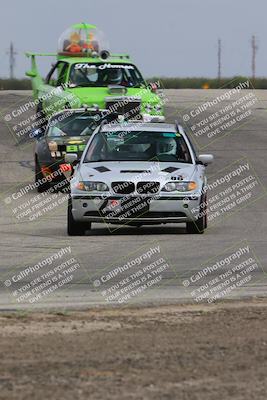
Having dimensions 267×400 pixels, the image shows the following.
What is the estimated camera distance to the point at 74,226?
53.2ft

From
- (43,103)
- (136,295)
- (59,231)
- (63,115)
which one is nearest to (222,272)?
(136,295)

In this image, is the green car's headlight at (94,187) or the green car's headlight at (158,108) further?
the green car's headlight at (158,108)

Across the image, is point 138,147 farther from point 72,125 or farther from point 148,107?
point 148,107

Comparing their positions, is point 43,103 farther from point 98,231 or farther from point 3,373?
point 3,373

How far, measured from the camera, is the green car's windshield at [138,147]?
1706 centimetres

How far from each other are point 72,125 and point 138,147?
682 centimetres

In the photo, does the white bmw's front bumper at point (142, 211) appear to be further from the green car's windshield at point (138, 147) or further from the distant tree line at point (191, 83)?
the distant tree line at point (191, 83)

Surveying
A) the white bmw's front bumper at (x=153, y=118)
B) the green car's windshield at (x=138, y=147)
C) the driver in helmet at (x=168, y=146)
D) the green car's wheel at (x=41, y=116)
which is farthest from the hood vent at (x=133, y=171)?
the green car's wheel at (x=41, y=116)

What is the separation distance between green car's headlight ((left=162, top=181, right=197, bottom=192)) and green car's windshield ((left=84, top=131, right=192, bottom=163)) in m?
0.76

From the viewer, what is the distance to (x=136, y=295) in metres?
10.9

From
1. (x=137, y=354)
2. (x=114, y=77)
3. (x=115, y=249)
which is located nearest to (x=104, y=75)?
(x=114, y=77)

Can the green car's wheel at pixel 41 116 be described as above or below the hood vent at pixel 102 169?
below

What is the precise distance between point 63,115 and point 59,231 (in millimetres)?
7749

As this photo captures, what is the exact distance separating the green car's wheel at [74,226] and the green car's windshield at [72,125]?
7.69 metres
